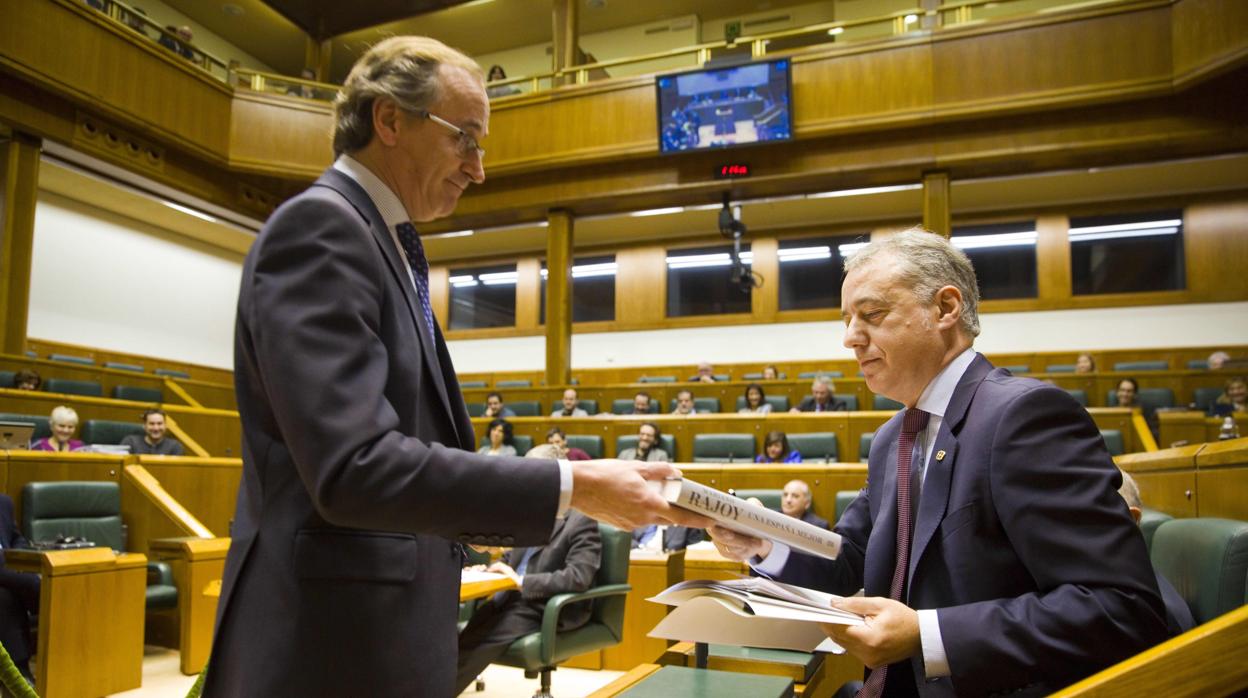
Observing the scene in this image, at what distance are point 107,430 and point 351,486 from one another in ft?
21.4

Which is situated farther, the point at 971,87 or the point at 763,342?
the point at 763,342

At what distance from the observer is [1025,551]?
1.12 meters

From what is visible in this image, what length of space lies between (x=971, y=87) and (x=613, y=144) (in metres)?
3.47

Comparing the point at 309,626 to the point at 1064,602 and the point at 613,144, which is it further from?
the point at 613,144

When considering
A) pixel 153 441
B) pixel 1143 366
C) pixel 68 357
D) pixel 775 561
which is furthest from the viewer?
pixel 68 357

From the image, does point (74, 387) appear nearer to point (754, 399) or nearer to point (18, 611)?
point (18, 611)

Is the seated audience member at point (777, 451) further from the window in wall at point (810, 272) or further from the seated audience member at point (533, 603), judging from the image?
the window in wall at point (810, 272)

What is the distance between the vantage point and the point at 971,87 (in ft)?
25.3

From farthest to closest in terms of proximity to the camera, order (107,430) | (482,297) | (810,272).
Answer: (482,297) < (810,272) < (107,430)

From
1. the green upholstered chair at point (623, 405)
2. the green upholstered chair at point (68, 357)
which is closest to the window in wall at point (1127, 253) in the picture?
the green upholstered chair at point (623, 405)

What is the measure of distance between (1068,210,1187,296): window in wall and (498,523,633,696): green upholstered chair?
857cm

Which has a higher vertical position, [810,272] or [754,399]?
[810,272]

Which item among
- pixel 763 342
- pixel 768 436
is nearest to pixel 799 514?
pixel 768 436

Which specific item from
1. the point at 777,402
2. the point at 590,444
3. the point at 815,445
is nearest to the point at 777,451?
the point at 815,445
